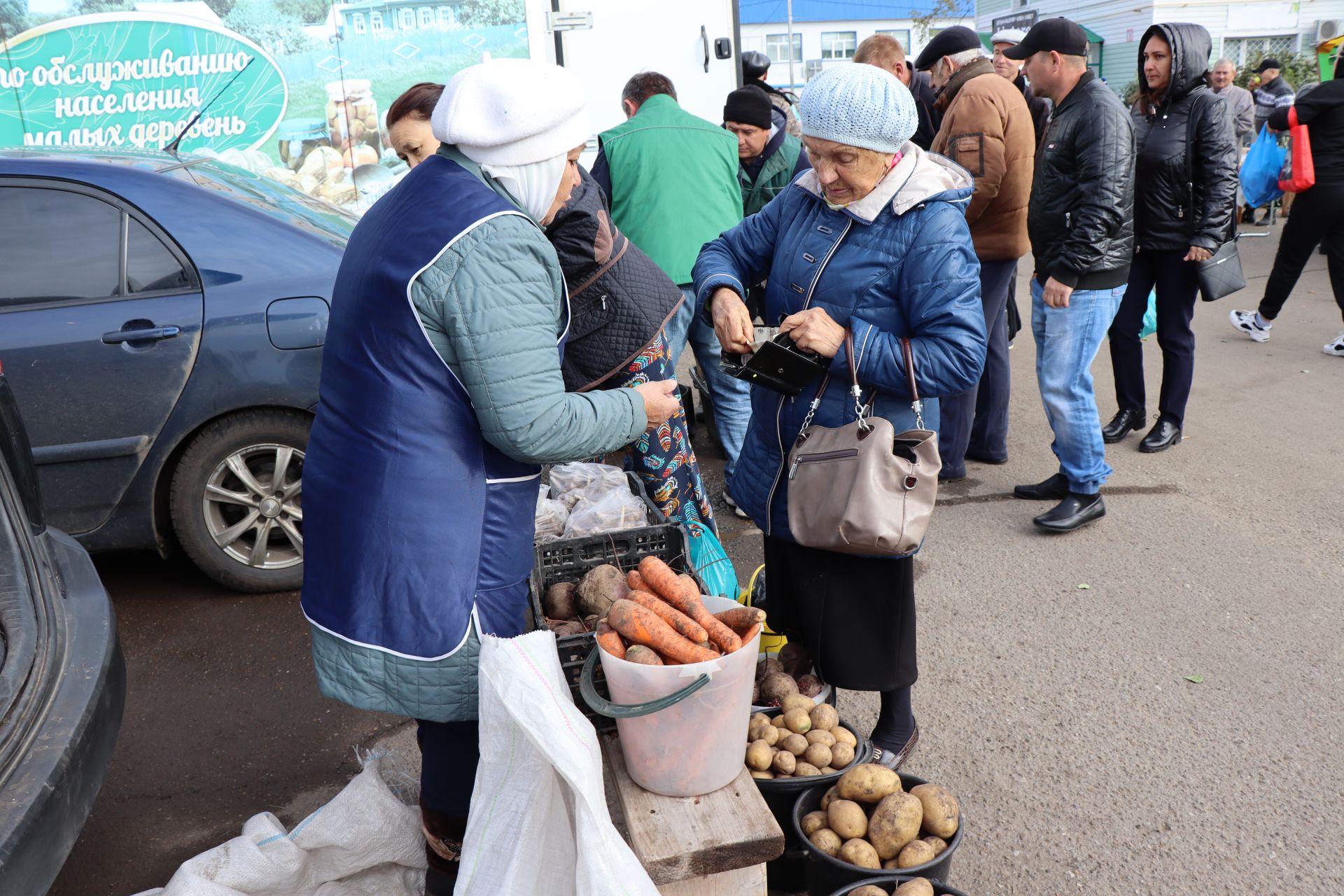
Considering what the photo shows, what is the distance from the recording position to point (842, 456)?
98.7 inches

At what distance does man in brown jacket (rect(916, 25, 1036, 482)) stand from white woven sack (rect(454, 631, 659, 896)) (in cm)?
299

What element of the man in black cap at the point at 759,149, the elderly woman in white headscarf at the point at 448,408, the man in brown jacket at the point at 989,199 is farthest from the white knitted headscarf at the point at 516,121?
the man in black cap at the point at 759,149

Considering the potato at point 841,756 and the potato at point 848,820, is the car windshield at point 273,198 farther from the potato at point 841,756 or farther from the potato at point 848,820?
the potato at point 848,820

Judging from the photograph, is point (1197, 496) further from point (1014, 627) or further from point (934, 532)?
point (1014, 627)

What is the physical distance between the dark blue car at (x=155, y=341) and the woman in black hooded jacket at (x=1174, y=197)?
406 cm

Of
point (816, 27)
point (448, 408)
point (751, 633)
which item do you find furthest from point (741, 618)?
point (816, 27)

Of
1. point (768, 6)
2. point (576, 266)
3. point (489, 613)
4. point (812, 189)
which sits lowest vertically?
point (489, 613)

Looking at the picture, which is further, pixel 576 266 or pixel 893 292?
pixel 576 266

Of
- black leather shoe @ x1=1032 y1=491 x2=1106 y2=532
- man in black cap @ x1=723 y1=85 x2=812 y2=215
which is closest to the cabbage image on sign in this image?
man in black cap @ x1=723 y1=85 x2=812 y2=215

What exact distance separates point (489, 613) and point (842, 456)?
→ 0.93 meters

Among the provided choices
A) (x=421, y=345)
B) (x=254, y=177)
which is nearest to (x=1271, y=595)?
(x=421, y=345)

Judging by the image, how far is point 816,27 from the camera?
54719mm

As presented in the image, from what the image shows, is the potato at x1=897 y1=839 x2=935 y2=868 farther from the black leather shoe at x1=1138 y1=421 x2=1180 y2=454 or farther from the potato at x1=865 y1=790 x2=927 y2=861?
the black leather shoe at x1=1138 y1=421 x2=1180 y2=454

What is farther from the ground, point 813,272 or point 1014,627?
point 813,272
